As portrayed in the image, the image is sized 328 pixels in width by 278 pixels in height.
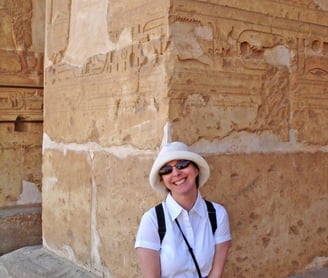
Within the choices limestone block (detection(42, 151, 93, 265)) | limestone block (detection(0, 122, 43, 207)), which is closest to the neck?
limestone block (detection(42, 151, 93, 265))

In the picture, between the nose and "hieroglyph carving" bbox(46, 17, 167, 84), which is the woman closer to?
the nose

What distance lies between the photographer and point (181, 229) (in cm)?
194

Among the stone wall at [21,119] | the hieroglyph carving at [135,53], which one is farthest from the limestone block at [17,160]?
the hieroglyph carving at [135,53]

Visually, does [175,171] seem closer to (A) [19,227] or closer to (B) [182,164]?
(B) [182,164]

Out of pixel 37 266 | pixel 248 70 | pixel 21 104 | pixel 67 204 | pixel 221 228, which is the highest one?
pixel 248 70

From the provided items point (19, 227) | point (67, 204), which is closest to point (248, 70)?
point (67, 204)

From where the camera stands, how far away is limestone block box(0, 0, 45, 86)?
459cm

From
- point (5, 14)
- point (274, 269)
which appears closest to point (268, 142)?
point (274, 269)

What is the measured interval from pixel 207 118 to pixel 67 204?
1179 millimetres

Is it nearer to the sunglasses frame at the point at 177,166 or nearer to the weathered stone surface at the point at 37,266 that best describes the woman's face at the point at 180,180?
the sunglasses frame at the point at 177,166

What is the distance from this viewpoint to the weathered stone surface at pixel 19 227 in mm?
4410

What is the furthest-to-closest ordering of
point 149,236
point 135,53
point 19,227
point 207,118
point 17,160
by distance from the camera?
point 17,160 < point 19,227 < point 135,53 < point 207,118 < point 149,236

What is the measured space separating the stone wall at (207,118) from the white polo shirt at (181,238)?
51 cm

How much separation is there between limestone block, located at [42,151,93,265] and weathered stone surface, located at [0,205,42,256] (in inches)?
→ 37.6
